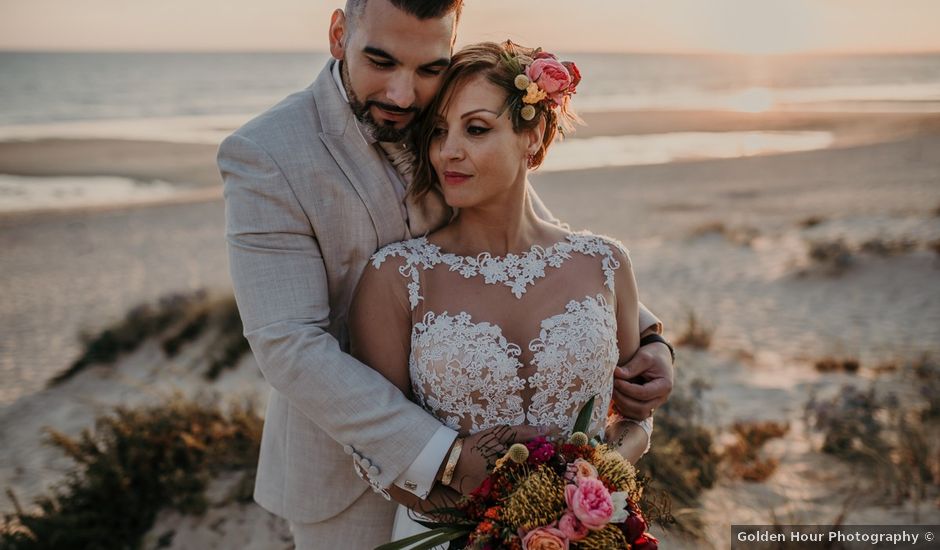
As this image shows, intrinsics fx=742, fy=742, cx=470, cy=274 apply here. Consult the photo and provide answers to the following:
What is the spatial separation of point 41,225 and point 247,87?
145ft

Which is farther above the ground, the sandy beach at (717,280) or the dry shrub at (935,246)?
the dry shrub at (935,246)

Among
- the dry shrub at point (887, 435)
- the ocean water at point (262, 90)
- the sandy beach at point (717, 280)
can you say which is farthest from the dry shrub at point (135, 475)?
the ocean water at point (262, 90)

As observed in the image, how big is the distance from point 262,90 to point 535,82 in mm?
53772

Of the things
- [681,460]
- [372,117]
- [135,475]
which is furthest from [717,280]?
[372,117]

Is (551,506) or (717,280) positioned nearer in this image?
(551,506)

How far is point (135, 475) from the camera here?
14.9 ft

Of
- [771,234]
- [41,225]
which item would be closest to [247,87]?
[41,225]

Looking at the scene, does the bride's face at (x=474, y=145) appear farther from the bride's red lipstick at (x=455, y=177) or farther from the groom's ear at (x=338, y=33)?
the groom's ear at (x=338, y=33)

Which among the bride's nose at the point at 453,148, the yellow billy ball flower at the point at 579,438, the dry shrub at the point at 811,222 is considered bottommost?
the dry shrub at the point at 811,222

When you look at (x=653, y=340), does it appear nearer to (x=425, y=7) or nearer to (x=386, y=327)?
(x=386, y=327)

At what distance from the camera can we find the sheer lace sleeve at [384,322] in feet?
8.48

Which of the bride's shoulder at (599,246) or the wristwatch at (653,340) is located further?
the wristwatch at (653,340)

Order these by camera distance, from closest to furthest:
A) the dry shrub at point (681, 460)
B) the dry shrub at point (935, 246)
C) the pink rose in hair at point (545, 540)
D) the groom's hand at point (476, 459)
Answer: the pink rose in hair at point (545, 540) → the groom's hand at point (476, 459) → the dry shrub at point (681, 460) → the dry shrub at point (935, 246)

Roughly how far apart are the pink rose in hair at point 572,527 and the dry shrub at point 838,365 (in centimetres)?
584
